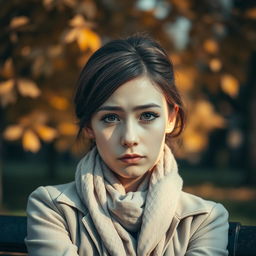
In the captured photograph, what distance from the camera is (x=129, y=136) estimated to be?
247 centimetres

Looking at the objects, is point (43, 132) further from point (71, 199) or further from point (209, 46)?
point (71, 199)

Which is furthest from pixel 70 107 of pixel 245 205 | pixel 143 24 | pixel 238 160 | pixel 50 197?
pixel 238 160

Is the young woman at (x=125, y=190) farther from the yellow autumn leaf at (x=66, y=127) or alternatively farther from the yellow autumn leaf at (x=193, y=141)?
the yellow autumn leaf at (x=193, y=141)

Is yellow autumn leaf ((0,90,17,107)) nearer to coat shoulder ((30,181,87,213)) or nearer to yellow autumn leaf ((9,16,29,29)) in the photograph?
yellow autumn leaf ((9,16,29,29))

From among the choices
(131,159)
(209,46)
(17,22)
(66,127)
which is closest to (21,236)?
A: (131,159)

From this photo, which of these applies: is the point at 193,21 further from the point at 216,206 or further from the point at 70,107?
the point at 216,206

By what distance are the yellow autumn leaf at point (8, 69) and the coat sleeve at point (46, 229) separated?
4.23 m

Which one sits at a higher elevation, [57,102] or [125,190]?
[125,190]

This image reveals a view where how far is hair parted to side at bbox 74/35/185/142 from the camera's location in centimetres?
253

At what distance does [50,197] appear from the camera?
2.62m

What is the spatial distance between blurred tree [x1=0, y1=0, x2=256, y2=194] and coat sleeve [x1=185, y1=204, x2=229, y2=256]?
3762mm

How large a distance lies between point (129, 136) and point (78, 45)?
4440 millimetres

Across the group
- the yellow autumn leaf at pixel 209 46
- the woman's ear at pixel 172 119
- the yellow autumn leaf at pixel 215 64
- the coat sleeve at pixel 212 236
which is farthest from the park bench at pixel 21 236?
the yellow autumn leaf at pixel 209 46

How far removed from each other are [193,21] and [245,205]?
119 inches
